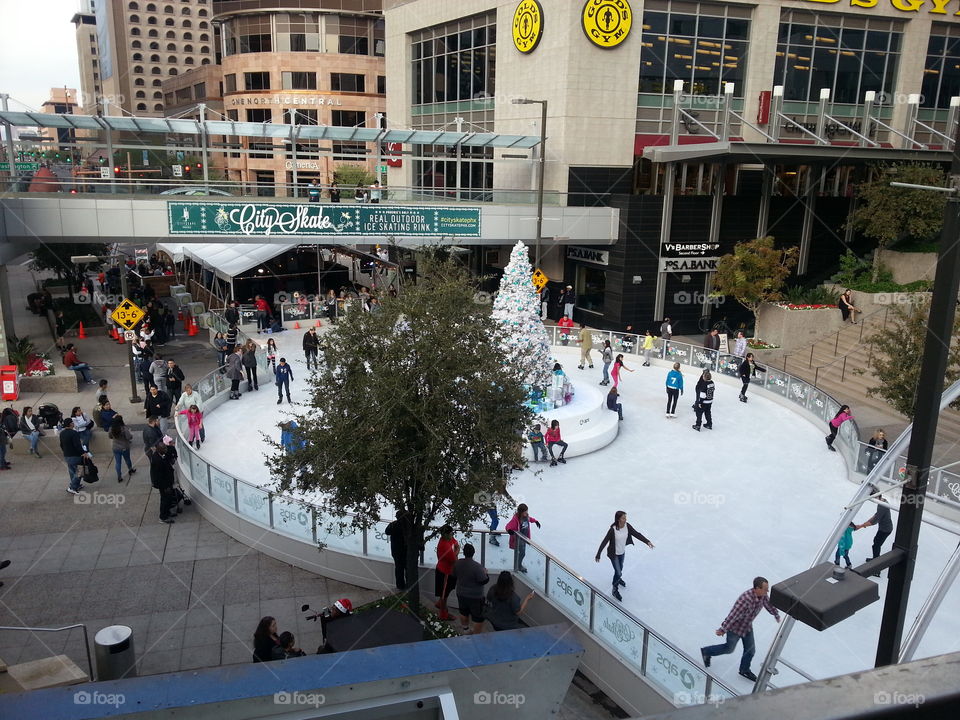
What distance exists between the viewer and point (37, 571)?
1095cm

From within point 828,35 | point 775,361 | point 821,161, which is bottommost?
point 775,361

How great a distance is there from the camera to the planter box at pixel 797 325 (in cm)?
2722

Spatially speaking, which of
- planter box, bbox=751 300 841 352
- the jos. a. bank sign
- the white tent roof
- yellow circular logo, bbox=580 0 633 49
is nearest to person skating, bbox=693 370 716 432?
planter box, bbox=751 300 841 352

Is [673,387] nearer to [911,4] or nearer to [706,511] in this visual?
[706,511]

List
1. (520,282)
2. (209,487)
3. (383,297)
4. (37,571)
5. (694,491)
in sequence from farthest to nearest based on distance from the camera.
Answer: (520,282)
(694,491)
(209,487)
(37,571)
(383,297)

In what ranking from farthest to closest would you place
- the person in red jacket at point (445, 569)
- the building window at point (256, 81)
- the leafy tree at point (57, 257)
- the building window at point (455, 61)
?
1. the building window at point (256, 81)
2. the building window at point (455, 61)
3. the leafy tree at point (57, 257)
4. the person in red jacket at point (445, 569)

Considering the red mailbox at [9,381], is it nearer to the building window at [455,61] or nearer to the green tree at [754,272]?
the green tree at [754,272]

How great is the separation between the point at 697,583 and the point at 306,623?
5.67 meters

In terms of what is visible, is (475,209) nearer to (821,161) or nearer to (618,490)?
(821,161)

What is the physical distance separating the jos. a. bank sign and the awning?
1440 cm

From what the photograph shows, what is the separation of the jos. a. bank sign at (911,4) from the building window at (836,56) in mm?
629

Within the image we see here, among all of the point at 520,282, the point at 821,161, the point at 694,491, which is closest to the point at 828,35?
the point at 821,161

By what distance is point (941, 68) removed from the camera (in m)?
34.4

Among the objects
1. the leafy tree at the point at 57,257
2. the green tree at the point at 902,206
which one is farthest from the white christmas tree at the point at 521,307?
the leafy tree at the point at 57,257
